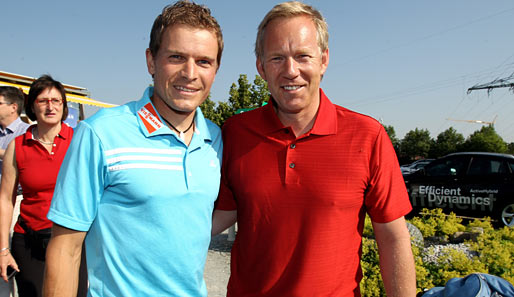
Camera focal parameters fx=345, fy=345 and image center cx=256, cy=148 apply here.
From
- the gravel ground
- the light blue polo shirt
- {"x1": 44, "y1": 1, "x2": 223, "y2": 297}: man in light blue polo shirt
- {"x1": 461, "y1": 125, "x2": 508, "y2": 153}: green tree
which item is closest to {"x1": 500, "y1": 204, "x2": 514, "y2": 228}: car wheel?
→ the gravel ground

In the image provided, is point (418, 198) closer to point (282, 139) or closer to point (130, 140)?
point (282, 139)

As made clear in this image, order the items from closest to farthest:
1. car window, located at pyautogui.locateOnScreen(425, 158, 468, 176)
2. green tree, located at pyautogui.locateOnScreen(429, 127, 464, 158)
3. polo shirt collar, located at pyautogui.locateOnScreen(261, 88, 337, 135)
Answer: polo shirt collar, located at pyautogui.locateOnScreen(261, 88, 337, 135), car window, located at pyautogui.locateOnScreen(425, 158, 468, 176), green tree, located at pyautogui.locateOnScreen(429, 127, 464, 158)

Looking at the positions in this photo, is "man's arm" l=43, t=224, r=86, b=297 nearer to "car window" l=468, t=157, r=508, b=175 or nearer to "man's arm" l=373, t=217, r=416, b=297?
"man's arm" l=373, t=217, r=416, b=297

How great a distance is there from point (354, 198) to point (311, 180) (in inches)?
9.3

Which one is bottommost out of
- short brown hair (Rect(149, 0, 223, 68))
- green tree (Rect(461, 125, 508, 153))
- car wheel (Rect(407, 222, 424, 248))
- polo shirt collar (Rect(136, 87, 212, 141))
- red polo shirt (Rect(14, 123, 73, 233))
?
car wheel (Rect(407, 222, 424, 248))

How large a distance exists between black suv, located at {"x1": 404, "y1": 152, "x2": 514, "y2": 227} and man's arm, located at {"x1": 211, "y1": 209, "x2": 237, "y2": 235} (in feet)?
27.5

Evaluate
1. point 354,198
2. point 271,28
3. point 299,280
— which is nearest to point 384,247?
point 354,198

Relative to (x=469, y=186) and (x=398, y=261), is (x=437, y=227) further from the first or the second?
(x=398, y=261)

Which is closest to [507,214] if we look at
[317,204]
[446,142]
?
[317,204]

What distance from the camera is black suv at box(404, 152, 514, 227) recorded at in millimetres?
8336

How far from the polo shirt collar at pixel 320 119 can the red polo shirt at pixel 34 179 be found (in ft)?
6.59

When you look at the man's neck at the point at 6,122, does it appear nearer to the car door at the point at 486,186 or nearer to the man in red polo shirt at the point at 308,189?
the man in red polo shirt at the point at 308,189

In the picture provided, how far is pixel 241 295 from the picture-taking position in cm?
184

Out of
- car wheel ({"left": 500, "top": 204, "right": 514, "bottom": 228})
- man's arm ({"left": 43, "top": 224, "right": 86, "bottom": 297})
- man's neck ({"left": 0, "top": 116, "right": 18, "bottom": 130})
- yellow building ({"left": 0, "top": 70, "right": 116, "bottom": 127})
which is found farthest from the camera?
yellow building ({"left": 0, "top": 70, "right": 116, "bottom": 127})
